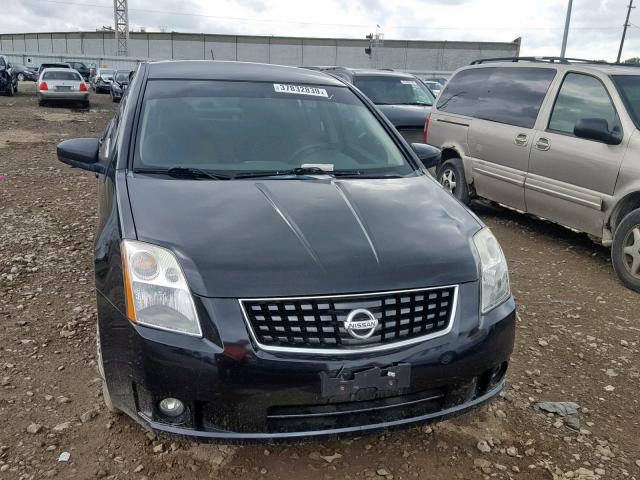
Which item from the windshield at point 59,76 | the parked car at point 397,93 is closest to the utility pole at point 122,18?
the windshield at point 59,76

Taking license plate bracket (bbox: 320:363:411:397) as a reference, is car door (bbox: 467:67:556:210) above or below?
above

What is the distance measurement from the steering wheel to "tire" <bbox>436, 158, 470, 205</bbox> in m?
3.53

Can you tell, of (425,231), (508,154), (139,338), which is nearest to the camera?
(139,338)

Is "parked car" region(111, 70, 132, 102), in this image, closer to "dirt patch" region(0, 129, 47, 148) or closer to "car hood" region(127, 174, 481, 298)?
"dirt patch" region(0, 129, 47, 148)

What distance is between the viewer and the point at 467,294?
2.45 m

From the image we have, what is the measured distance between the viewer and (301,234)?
2.51 meters

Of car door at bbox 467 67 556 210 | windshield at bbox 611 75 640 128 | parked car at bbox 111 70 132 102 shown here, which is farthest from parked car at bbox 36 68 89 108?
windshield at bbox 611 75 640 128

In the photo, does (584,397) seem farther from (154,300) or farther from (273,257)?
(154,300)

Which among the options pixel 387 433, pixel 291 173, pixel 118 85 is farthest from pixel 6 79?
pixel 387 433

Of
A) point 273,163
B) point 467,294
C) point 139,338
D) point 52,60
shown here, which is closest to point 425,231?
point 467,294

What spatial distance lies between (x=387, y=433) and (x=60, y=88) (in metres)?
21.3

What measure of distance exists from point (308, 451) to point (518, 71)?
5.19 metres

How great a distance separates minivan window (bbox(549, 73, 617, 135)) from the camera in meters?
5.35

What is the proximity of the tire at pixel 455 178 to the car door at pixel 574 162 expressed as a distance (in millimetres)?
1011
